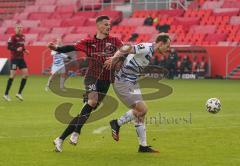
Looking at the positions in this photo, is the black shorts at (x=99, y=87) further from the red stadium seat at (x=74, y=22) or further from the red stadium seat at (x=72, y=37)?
the red stadium seat at (x=74, y=22)

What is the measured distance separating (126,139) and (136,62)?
6.80 feet

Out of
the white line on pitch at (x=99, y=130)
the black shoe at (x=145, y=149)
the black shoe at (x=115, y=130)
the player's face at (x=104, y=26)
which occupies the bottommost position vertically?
the white line on pitch at (x=99, y=130)

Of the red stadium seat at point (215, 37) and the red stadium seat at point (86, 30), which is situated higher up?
the red stadium seat at point (215, 37)

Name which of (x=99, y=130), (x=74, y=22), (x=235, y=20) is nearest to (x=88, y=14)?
(x=74, y=22)

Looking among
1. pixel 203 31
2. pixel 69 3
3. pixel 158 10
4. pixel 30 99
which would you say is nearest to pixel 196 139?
pixel 30 99

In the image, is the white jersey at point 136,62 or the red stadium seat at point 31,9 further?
the red stadium seat at point 31,9

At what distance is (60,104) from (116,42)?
1066 centimetres

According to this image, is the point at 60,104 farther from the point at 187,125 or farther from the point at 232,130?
the point at 232,130

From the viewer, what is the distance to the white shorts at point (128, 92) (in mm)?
12672

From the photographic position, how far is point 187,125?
16547mm

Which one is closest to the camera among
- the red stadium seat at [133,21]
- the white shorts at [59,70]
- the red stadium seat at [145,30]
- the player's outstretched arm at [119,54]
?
the player's outstretched arm at [119,54]

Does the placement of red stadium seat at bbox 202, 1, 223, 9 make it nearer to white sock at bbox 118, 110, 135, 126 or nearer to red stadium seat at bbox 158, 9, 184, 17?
red stadium seat at bbox 158, 9, 184, 17

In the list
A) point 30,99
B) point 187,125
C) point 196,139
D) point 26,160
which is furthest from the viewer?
point 30,99

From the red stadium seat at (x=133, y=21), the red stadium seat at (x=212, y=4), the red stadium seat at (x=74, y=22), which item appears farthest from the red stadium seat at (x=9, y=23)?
the red stadium seat at (x=212, y=4)
